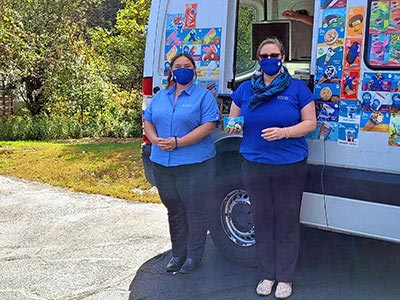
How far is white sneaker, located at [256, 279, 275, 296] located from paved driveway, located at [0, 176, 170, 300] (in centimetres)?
101

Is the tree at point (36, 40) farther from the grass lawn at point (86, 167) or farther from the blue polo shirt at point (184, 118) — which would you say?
the blue polo shirt at point (184, 118)

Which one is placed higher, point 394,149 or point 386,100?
point 386,100

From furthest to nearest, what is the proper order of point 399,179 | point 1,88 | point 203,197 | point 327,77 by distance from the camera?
point 1,88, point 203,197, point 327,77, point 399,179

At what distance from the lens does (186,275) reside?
4.68m

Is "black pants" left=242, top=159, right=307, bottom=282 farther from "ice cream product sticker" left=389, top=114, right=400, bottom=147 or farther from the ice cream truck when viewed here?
"ice cream product sticker" left=389, top=114, right=400, bottom=147

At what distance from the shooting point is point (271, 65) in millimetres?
3967

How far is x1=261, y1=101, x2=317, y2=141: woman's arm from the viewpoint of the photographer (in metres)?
3.82

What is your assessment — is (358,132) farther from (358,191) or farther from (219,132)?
(219,132)

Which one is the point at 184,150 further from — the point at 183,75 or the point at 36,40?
the point at 36,40

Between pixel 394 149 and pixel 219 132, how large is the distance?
60.5 inches

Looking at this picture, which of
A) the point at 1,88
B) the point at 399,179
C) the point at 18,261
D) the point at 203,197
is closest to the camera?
the point at 399,179

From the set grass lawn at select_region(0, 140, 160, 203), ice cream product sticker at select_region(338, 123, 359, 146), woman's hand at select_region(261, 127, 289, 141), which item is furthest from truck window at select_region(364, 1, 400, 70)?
grass lawn at select_region(0, 140, 160, 203)

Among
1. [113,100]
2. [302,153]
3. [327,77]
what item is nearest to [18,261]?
[302,153]

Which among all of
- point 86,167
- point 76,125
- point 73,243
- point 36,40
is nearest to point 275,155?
point 73,243
